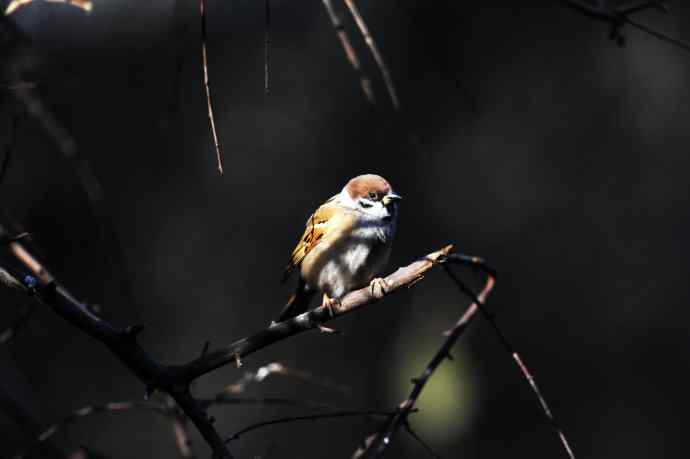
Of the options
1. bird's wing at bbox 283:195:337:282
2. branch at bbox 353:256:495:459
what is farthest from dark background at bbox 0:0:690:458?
branch at bbox 353:256:495:459

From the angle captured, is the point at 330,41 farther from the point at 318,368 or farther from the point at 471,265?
the point at 471,265

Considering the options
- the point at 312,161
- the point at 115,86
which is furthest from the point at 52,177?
the point at 312,161

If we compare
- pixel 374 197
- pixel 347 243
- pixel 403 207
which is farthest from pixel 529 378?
pixel 403 207

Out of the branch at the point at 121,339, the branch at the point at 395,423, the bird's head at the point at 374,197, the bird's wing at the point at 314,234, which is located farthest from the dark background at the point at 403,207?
the branch at the point at 121,339

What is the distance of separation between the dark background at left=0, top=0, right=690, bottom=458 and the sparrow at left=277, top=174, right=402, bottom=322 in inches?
80.5

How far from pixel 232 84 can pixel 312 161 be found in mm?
1037

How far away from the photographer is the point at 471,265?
2080 millimetres

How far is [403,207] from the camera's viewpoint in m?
6.09

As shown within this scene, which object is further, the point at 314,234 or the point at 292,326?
the point at 314,234

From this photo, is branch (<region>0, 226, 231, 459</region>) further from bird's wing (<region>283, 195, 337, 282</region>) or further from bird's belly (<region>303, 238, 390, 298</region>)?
bird's wing (<region>283, 195, 337, 282</region>)

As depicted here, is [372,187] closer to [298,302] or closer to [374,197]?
[374,197]

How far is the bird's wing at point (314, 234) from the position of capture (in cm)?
349

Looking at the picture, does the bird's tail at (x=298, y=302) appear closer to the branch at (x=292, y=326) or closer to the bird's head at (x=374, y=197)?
the bird's head at (x=374, y=197)

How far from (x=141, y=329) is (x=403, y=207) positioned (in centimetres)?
458
